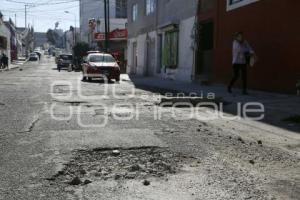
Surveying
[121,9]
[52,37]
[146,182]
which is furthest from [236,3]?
[52,37]

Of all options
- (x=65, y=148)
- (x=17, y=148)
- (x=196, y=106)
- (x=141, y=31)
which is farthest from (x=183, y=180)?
(x=141, y=31)

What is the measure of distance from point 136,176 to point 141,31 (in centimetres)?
3324

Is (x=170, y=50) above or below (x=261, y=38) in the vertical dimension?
below

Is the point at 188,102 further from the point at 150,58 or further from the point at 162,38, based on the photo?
the point at 150,58

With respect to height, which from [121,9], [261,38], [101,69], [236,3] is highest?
[121,9]

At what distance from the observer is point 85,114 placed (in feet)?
34.6

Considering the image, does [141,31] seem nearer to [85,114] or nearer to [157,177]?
[85,114]

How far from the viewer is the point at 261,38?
51.5 ft

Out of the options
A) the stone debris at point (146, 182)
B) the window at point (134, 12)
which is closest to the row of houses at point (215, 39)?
the window at point (134, 12)

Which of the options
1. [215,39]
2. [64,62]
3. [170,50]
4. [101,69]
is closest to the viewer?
[215,39]

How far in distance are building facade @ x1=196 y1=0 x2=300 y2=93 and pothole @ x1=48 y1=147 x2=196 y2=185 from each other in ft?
26.6

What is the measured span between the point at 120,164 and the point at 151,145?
1.12m

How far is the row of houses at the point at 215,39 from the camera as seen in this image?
14.1 m

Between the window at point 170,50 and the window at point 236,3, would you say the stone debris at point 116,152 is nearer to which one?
the window at point 236,3
